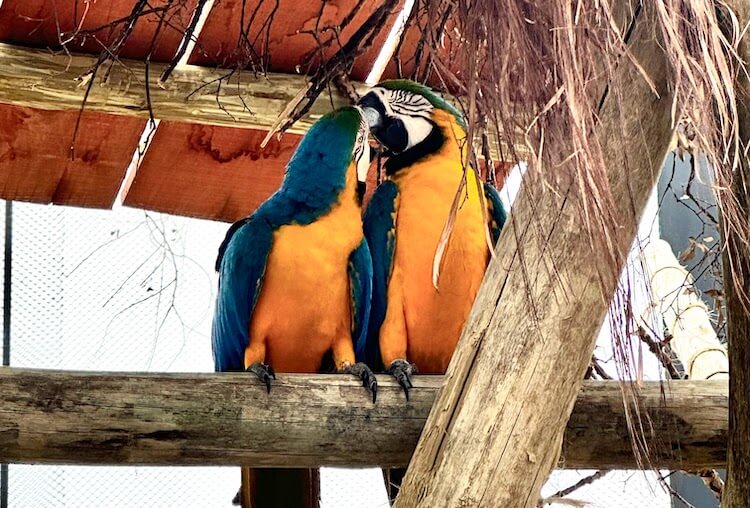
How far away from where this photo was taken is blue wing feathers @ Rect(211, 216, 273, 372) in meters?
1.38

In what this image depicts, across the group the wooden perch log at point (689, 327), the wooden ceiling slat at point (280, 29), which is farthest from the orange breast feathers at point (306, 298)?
the wooden perch log at point (689, 327)

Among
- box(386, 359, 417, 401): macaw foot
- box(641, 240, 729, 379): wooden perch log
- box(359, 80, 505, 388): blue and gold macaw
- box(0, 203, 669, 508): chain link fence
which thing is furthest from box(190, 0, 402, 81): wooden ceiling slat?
box(641, 240, 729, 379): wooden perch log

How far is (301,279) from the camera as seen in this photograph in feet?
4.57

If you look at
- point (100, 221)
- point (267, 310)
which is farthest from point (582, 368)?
point (100, 221)

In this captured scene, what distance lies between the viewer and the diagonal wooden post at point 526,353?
3.17 ft

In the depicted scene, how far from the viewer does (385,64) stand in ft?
5.79

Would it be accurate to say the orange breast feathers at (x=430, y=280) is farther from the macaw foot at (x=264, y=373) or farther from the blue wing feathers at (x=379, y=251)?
the macaw foot at (x=264, y=373)

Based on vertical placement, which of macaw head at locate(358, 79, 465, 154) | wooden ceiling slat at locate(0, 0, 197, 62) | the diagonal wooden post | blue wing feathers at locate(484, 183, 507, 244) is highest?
wooden ceiling slat at locate(0, 0, 197, 62)

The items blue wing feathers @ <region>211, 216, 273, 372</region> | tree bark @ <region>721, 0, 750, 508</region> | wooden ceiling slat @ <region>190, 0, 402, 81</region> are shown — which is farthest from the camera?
wooden ceiling slat @ <region>190, 0, 402, 81</region>

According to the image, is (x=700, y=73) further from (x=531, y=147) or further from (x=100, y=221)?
(x=100, y=221)

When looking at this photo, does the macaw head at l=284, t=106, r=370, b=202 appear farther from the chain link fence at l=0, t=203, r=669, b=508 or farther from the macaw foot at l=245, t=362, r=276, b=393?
the chain link fence at l=0, t=203, r=669, b=508

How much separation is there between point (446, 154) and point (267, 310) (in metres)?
0.37

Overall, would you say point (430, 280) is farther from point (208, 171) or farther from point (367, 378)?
point (208, 171)

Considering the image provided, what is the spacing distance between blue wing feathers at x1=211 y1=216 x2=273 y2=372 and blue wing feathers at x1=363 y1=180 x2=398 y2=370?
6.5 inches
